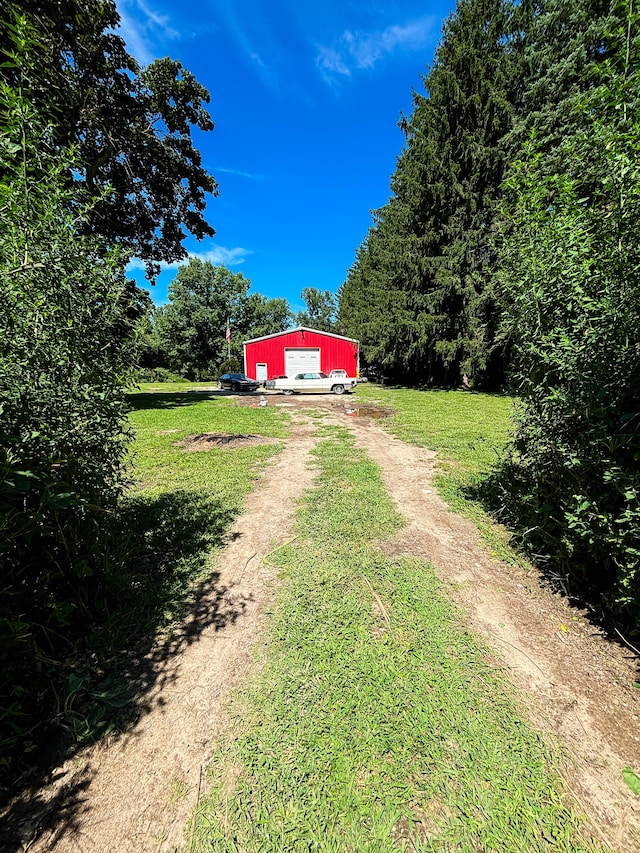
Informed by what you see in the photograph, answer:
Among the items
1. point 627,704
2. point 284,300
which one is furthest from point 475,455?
point 284,300

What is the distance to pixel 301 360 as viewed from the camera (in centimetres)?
2295

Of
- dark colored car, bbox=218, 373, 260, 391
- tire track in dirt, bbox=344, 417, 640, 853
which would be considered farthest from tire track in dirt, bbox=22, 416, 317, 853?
dark colored car, bbox=218, 373, 260, 391

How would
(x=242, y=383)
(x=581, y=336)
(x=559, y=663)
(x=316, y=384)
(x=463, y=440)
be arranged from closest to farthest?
1. (x=559, y=663)
2. (x=581, y=336)
3. (x=463, y=440)
4. (x=316, y=384)
5. (x=242, y=383)

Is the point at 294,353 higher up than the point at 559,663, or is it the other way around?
the point at 294,353

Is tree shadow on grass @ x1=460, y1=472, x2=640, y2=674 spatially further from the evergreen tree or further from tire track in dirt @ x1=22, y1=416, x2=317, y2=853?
the evergreen tree

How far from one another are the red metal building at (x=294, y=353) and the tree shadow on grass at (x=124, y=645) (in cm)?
1992

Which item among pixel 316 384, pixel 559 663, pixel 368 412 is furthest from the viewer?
pixel 316 384

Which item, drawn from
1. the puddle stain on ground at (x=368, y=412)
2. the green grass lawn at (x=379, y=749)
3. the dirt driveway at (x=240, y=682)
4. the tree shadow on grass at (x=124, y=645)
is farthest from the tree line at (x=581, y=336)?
the puddle stain on ground at (x=368, y=412)

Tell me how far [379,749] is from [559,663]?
1.23 metres

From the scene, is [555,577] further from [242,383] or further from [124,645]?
[242,383]

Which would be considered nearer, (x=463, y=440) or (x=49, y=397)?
(x=49, y=397)

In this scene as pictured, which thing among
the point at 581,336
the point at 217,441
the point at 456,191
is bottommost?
the point at 217,441

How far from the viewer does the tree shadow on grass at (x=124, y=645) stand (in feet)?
4.51

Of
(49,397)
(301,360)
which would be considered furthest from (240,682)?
(301,360)
